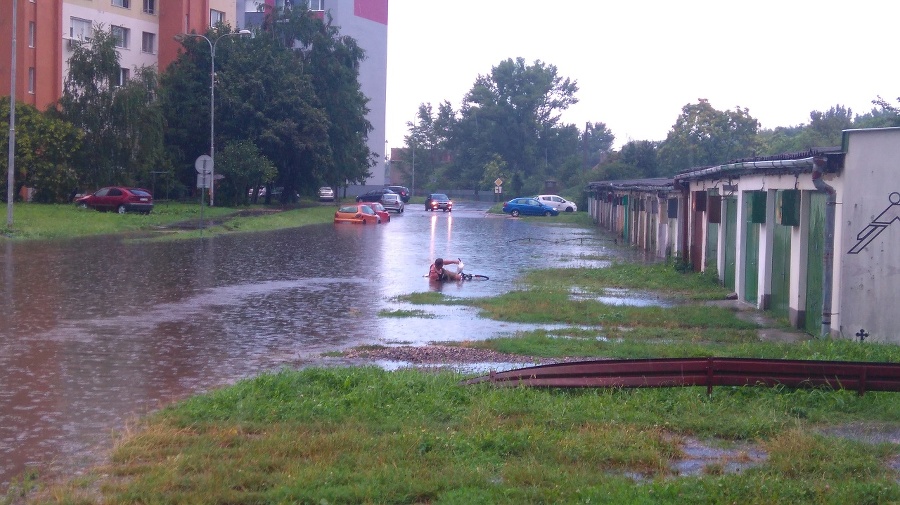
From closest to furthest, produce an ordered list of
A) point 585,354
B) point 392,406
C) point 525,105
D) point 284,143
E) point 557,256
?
1. point 392,406
2. point 585,354
3. point 557,256
4. point 284,143
5. point 525,105

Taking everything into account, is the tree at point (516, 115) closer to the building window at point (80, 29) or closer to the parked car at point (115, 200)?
the building window at point (80, 29)

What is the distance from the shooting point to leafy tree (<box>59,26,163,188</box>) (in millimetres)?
48969

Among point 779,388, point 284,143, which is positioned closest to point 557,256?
point 779,388

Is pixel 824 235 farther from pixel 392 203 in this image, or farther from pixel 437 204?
pixel 437 204

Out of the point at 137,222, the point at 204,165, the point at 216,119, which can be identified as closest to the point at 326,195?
the point at 216,119

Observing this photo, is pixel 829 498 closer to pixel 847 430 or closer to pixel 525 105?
pixel 847 430

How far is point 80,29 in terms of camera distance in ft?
180

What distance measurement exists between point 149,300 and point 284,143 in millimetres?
44535

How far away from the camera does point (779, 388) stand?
28.2ft

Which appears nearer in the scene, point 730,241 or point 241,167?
point 730,241

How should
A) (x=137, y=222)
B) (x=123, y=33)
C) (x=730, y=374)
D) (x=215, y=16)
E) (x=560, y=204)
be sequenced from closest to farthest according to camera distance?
(x=730, y=374)
(x=137, y=222)
(x=123, y=33)
(x=215, y=16)
(x=560, y=204)

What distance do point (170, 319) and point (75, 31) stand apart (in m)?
45.4

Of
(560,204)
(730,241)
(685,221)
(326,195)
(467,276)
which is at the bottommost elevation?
(467,276)

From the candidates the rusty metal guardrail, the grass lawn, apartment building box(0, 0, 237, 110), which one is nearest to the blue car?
apartment building box(0, 0, 237, 110)
